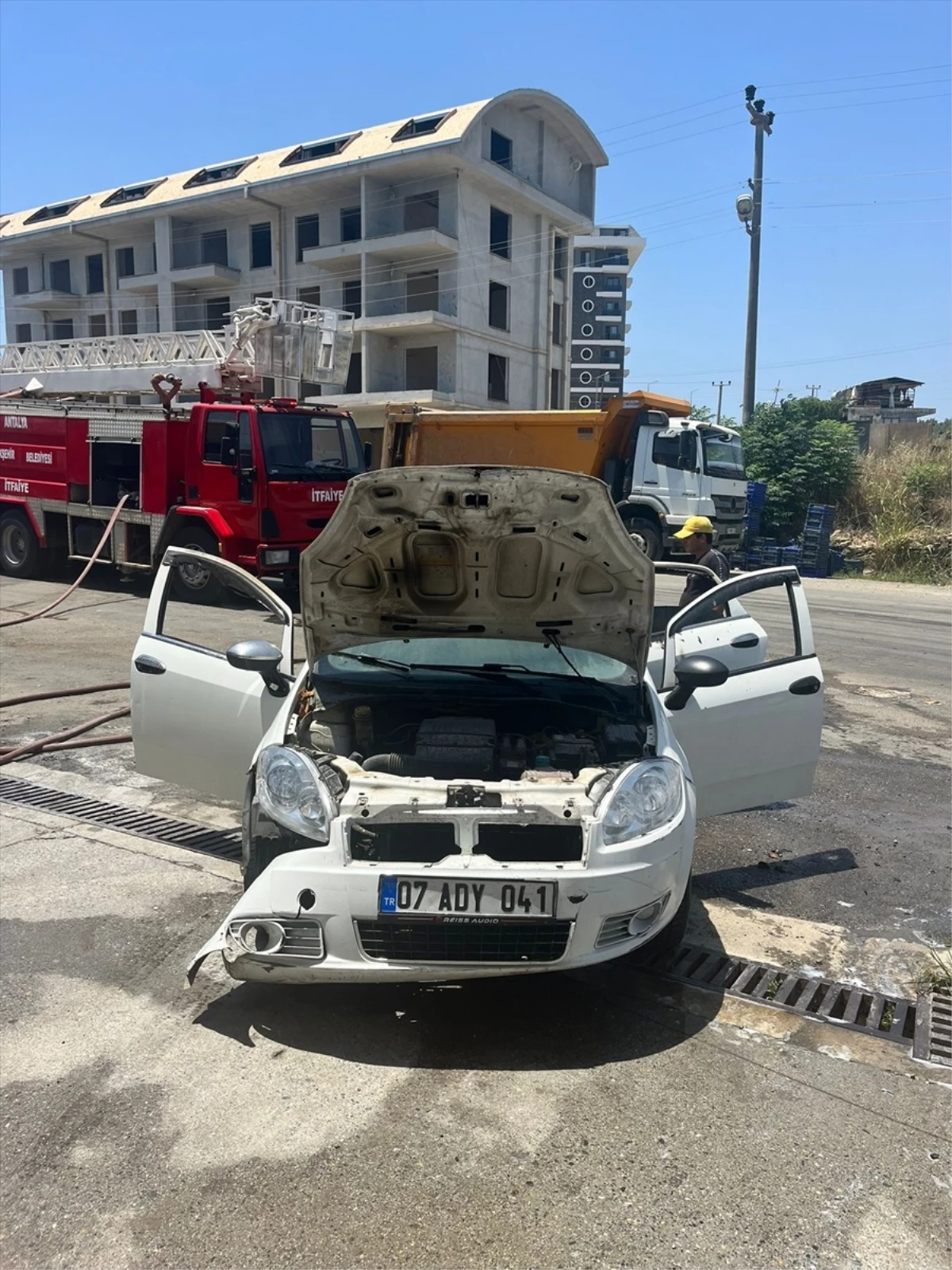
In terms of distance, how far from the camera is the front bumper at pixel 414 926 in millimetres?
3082

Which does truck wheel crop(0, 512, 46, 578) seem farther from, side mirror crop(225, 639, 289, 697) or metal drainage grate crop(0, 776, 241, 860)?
side mirror crop(225, 639, 289, 697)

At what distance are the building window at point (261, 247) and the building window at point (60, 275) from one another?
418 inches

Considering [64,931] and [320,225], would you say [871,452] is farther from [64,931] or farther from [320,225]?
[64,931]

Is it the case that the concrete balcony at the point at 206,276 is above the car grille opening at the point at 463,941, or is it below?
above

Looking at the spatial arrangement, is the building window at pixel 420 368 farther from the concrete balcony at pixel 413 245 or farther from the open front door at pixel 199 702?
the open front door at pixel 199 702

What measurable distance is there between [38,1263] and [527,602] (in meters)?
2.88

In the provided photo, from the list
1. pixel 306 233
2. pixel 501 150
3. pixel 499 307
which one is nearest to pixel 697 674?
pixel 499 307

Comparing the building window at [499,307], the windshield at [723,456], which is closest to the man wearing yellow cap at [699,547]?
the windshield at [723,456]

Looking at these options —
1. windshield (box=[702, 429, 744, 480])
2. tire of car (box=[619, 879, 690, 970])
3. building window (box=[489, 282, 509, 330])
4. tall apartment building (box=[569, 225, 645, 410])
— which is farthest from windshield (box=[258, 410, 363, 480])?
tall apartment building (box=[569, 225, 645, 410])

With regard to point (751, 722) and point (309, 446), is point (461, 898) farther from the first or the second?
point (309, 446)

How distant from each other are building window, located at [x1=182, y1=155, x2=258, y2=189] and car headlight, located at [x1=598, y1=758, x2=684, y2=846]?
39.7 metres

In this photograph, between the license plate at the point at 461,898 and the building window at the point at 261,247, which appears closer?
the license plate at the point at 461,898

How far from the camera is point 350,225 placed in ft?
117

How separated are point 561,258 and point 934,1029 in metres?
39.3
